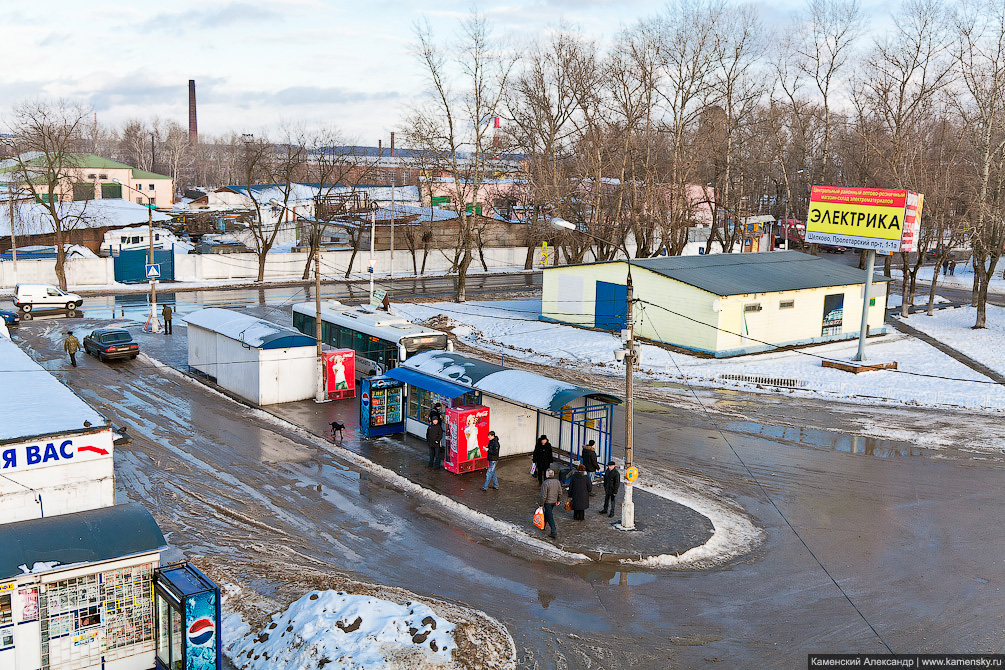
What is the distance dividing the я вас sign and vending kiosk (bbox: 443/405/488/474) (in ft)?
27.9

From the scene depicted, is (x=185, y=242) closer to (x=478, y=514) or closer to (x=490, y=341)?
(x=490, y=341)

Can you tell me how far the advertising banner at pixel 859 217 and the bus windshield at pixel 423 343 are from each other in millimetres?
16828

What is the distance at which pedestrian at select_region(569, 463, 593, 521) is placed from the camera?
17.4 metres

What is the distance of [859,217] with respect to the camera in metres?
34.7

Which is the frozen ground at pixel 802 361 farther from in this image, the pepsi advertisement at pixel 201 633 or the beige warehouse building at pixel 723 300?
the pepsi advertisement at pixel 201 633

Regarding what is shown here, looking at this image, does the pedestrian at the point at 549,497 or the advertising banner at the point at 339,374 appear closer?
the pedestrian at the point at 549,497

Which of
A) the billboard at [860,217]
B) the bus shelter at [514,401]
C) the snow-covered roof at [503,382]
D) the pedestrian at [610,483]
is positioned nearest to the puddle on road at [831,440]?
the bus shelter at [514,401]

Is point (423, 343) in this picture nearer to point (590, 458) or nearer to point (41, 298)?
point (590, 458)

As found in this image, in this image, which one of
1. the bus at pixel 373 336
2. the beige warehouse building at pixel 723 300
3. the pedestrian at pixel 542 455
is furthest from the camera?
the beige warehouse building at pixel 723 300

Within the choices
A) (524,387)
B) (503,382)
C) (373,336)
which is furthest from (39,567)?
(373,336)

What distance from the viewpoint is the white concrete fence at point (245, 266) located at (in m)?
53.9

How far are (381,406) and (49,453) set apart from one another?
10835 mm

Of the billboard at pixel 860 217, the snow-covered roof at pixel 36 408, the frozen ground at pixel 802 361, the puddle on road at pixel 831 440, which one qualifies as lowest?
the puddle on road at pixel 831 440

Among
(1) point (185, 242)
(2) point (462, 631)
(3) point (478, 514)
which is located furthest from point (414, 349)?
(1) point (185, 242)
